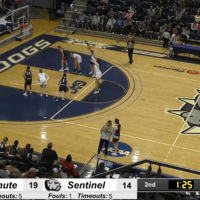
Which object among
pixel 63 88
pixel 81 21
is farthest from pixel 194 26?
pixel 63 88

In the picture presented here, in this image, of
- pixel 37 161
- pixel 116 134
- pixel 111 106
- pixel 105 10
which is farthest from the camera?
pixel 105 10

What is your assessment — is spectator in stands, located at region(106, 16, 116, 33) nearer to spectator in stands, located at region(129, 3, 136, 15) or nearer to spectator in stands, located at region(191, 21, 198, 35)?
spectator in stands, located at region(129, 3, 136, 15)

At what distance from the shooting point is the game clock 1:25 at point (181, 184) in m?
6.94

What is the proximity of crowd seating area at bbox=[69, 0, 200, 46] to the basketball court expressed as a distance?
2414mm

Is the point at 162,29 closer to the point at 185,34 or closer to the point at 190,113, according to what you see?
the point at 185,34

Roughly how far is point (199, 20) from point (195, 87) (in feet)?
31.1

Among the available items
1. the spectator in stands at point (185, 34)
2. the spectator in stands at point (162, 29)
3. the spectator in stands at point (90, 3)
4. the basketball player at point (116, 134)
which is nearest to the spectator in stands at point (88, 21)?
the spectator in stands at point (90, 3)

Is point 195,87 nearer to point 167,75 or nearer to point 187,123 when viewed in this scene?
point 167,75

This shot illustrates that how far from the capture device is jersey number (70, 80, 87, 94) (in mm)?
24592

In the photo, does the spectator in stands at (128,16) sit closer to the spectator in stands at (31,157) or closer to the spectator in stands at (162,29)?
the spectator in stands at (162,29)

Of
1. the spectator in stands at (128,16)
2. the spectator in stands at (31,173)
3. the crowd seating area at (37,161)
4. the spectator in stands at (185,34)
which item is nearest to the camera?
the spectator in stands at (31,173)
